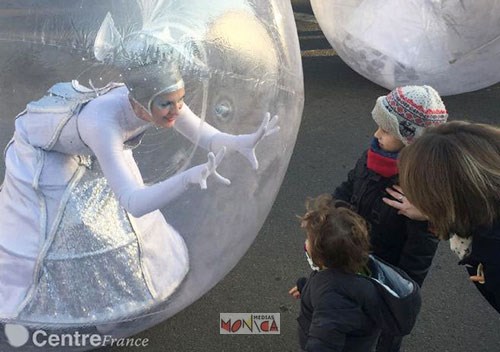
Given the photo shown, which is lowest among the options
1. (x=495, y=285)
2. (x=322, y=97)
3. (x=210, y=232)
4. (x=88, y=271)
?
(x=322, y=97)

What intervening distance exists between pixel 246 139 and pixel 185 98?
22 centimetres

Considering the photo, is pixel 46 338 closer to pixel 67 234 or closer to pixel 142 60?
pixel 67 234

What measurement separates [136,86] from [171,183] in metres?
0.29

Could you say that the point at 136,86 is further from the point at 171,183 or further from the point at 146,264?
the point at 146,264

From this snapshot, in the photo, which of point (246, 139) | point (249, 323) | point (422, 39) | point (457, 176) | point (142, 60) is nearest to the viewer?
point (457, 176)

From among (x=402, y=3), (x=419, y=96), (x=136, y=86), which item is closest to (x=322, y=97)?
(x=402, y=3)

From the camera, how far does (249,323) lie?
251 cm

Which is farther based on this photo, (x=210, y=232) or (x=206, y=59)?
(x=210, y=232)

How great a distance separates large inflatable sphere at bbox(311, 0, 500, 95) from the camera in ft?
13.1

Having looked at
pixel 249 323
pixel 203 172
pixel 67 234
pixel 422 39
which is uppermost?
pixel 203 172

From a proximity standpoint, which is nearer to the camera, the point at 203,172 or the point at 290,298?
the point at 203,172

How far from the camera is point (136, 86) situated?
1.64 m

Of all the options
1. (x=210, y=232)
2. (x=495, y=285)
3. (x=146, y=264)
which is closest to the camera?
(x=495, y=285)

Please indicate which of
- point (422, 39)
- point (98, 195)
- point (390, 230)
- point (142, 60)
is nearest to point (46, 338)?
point (98, 195)
